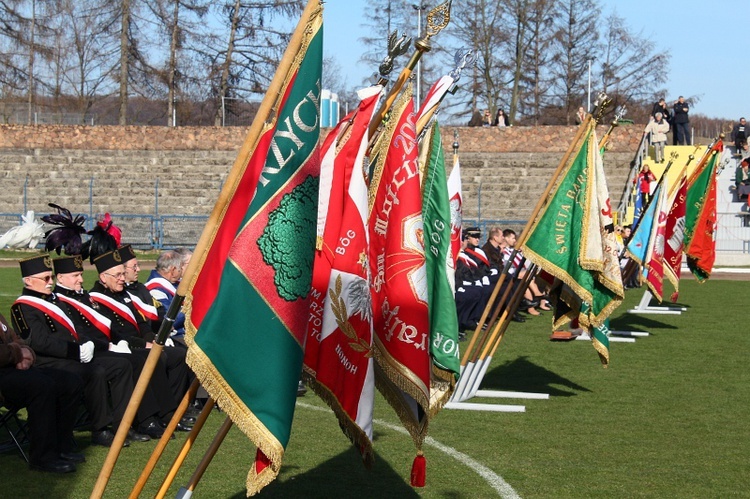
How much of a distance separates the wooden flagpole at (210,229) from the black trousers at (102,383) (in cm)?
353

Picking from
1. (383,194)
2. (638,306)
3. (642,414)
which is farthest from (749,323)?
(383,194)

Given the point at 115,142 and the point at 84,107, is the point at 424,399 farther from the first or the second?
the point at 84,107

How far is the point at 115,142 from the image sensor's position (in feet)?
129

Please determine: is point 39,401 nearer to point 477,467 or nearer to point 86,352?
point 86,352

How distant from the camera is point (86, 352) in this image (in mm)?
8172

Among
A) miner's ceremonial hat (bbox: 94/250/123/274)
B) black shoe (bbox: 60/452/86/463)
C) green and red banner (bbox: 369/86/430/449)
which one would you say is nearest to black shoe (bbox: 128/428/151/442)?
black shoe (bbox: 60/452/86/463)

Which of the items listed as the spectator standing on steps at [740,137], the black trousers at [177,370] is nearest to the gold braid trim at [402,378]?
the black trousers at [177,370]

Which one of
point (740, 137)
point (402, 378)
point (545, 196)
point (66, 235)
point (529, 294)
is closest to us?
point (402, 378)

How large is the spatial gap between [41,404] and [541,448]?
3.76 meters

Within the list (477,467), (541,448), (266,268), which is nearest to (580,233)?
(541,448)

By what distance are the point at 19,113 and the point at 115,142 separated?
14.6m

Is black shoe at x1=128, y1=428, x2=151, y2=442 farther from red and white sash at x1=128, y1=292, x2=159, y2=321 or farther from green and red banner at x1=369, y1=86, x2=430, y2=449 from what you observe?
green and red banner at x1=369, y1=86, x2=430, y2=449

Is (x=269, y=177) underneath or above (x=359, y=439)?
above

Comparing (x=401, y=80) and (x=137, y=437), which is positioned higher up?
(x=401, y=80)
